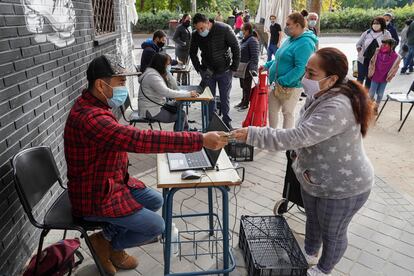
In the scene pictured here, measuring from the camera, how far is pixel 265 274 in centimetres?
234

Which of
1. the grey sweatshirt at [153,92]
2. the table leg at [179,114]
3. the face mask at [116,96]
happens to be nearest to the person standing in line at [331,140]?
the face mask at [116,96]

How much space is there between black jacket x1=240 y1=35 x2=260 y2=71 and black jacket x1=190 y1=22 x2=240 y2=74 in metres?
1.18

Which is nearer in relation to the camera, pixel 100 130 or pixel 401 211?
pixel 100 130

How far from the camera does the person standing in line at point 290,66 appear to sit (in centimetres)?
403

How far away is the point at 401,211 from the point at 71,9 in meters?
4.33

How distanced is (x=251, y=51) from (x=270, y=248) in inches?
186

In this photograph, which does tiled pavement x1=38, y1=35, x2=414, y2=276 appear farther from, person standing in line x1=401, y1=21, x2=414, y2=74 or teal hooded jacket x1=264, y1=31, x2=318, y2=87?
person standing in line x1=401, y1=21, x2=414, y2=74

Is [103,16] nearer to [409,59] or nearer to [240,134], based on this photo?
[240,134]

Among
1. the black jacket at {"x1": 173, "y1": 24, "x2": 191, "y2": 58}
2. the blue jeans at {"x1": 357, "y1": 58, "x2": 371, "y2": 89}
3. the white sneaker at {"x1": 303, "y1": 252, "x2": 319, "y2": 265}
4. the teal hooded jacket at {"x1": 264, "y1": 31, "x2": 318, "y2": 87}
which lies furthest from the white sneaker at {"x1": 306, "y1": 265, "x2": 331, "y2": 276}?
the black jacket at {"x1": 173, "y1": 24, "x2": 191, "y2": 58}

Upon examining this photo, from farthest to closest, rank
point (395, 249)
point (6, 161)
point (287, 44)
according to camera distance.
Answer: point (287, 44) → point (395, 249) → point (6, 161)

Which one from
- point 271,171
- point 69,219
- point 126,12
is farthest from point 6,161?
point 126,12

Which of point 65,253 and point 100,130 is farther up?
point 100,130

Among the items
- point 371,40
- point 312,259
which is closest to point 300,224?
point 312,259

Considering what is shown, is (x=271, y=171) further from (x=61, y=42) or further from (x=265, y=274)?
(x=61, y=42)
